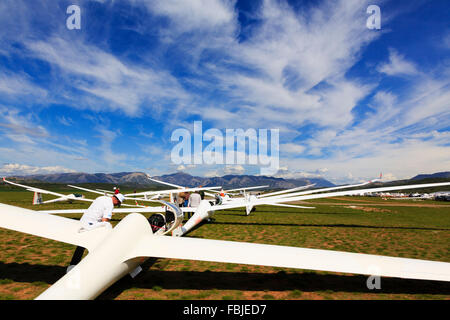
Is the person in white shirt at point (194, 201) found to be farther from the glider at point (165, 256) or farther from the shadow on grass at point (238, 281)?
the glider at point (165, 256)

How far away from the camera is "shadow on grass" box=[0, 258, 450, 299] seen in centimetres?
489

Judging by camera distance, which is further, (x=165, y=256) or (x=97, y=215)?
(x=97, y=215)

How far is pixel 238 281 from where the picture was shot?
17.5ft

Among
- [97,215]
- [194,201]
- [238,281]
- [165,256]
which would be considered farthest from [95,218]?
[194,201]

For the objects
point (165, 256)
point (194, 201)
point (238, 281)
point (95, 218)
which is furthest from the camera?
point (194, 201)

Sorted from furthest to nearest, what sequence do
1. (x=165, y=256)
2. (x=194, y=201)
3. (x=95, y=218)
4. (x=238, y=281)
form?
(x=194, y=201) → (x=238, y=281) → (x=95, y=218) → (x=165, y=256)

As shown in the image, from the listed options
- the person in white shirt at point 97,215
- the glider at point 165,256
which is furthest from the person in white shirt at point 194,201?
the glider at point 165,256

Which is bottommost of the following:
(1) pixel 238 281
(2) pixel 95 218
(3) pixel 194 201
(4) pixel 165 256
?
(1) pixel 238 281

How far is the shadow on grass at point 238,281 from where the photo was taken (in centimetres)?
489

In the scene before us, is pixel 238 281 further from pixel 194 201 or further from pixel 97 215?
pixel 194 201
